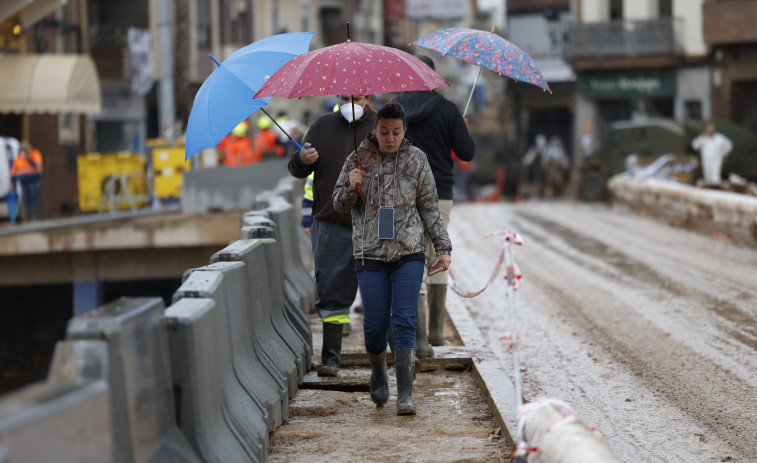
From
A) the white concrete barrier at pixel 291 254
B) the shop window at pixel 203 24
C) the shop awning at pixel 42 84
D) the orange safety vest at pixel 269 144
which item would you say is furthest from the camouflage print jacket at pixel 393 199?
the shop window at pixel 203 24

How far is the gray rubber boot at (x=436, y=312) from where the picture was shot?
8.52m

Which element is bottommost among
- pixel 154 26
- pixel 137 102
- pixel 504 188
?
pixel 504 188

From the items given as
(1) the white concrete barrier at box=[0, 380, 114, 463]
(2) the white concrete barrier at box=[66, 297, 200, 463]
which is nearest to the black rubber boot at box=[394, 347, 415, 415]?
(2) the white concrete barrier at box=[66, 297, 200, 463]

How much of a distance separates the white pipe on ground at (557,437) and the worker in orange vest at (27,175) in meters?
19.5

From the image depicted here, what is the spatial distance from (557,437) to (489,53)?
3.75 meters

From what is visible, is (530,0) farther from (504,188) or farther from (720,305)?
(720,305)

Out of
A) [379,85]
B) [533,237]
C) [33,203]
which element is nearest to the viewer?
[379,85]

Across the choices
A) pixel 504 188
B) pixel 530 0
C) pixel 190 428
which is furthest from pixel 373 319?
pixel 530 0

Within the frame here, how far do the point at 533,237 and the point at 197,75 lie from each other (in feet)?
74.5

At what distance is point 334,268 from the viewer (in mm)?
7570

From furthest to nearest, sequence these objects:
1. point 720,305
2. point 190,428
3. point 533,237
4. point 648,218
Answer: point 648,218, point 533,237, point 720,305, point 190,428

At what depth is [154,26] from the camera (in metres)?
39.0

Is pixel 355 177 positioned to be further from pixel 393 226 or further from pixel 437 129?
pixel 437 129

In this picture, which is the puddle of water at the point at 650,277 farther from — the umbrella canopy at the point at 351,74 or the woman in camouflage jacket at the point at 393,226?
the umbrella canopy at the point at 351,74
